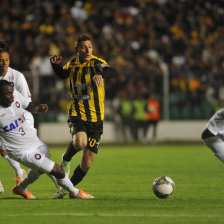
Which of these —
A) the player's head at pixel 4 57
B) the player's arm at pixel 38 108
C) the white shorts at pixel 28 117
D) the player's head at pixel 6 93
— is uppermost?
the player's head at pixel 4 57

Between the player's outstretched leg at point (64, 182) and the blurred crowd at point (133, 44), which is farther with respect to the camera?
the blurred crowd at point (133, 44)

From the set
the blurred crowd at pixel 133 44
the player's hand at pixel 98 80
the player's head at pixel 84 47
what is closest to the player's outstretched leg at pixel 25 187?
the player's hand at pixel 98 80

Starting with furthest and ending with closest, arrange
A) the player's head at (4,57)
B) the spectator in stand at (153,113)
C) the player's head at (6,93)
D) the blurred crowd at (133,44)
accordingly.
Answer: the spectator in stand at (153,113) → the blurred crowd at (133,44) → the player's head at (4,57) → the player's head at (6,93)

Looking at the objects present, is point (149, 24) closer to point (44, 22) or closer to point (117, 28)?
point (117, 28)

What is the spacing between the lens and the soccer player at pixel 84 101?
899cm

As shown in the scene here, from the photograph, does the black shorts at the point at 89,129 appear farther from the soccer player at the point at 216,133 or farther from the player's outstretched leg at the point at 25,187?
the soccer player at the point at 216,133

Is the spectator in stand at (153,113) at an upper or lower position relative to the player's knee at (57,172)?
lower

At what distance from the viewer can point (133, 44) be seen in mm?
24750

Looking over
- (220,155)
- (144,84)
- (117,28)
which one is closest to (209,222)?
(220,155)

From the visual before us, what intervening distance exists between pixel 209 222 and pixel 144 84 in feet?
57.9

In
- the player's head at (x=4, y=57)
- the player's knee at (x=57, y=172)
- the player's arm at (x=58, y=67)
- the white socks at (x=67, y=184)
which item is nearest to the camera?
the player's knee at (x=57, y=172)

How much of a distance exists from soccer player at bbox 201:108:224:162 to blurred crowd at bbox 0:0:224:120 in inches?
580

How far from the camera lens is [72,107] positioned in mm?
9156

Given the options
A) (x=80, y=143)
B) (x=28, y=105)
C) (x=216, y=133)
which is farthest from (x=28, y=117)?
(x=216, y=133)
